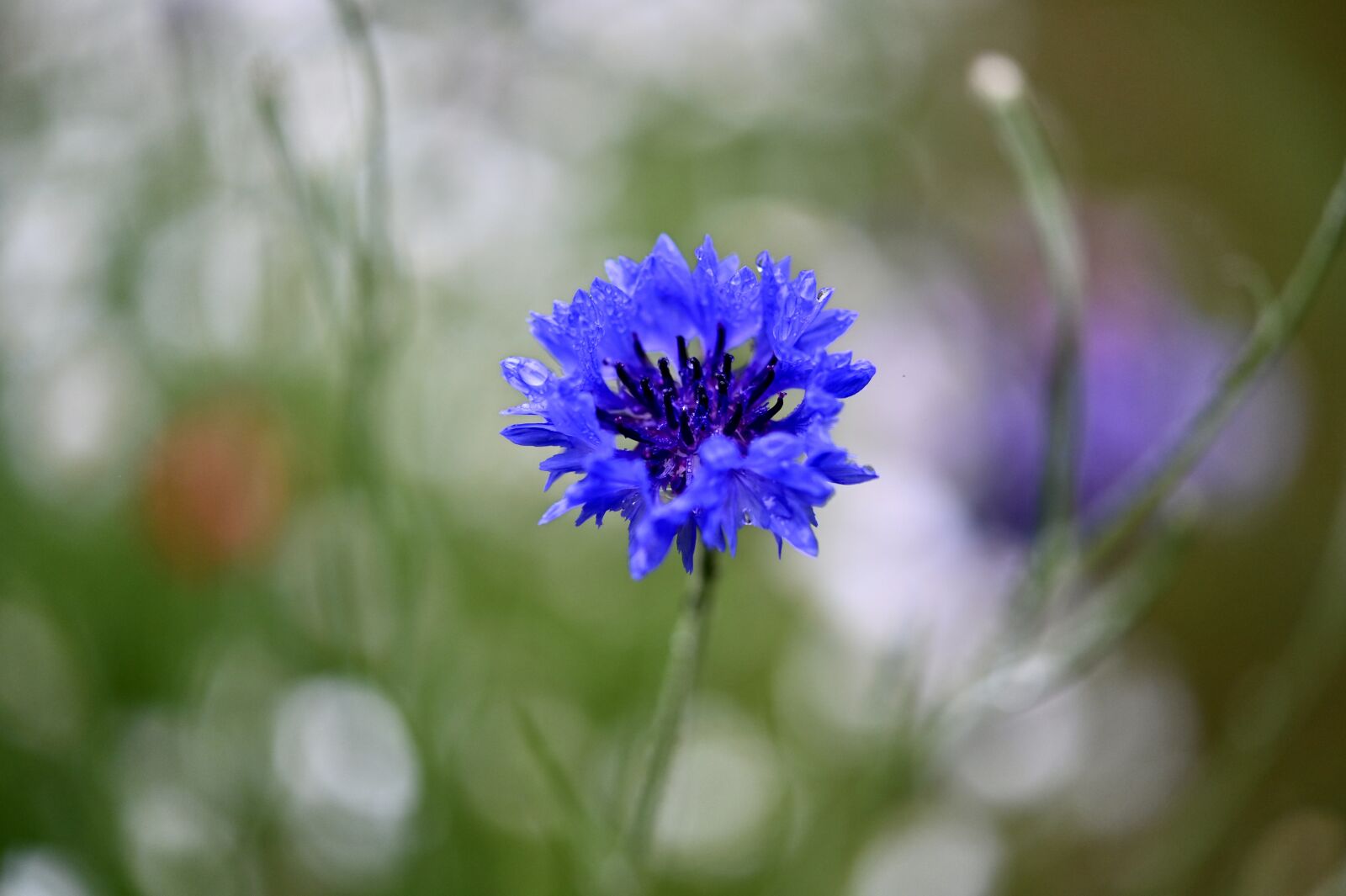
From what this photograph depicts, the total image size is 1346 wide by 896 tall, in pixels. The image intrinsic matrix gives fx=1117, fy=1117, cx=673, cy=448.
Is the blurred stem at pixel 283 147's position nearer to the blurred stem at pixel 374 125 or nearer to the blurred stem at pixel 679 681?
the blurred stem at pixel 374 125

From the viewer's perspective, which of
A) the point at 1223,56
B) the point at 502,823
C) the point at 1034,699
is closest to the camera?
the point at 1034,699

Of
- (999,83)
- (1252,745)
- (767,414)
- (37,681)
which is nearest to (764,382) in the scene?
(767,414)

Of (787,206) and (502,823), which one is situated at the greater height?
(787,206)

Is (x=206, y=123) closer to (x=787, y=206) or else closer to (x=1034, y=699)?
(x=787, y=206)

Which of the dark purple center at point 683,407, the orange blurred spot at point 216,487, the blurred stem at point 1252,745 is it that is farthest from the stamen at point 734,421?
the orange blurred spot at point 216,487

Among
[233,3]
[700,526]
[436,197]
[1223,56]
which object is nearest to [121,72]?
[233,3]

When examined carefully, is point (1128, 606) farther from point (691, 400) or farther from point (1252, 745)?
point (691, 400)

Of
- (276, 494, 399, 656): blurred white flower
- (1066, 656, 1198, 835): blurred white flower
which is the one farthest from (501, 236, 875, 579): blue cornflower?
(1066, 656, 1198, 835): blurred white flower

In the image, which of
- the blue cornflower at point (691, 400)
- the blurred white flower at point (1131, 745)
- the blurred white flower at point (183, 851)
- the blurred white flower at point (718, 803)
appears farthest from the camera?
the blurred white flower at point (1131, 745)
